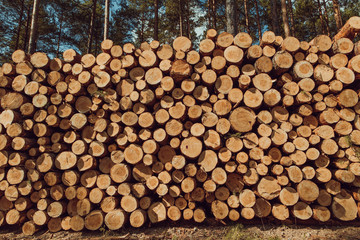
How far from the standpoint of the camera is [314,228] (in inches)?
111

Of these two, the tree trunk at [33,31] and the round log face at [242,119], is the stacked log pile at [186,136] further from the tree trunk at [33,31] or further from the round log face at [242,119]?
the tree trunk at [33,31]

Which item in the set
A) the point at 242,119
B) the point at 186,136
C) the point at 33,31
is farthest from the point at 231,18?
the point at 33,31

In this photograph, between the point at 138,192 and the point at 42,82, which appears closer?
the point at 138,192

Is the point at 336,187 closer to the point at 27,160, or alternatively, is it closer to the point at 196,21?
the point at 27,160

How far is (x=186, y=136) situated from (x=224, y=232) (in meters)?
1.42

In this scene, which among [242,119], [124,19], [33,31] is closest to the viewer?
[242,119]

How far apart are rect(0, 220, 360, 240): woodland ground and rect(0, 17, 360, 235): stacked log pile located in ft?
0.48

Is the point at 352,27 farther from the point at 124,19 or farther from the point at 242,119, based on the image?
the point at 124,19

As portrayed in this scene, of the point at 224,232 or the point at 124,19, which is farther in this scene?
the point at 124,19

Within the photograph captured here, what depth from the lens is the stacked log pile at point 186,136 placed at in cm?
286

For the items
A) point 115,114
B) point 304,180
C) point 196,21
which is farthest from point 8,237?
point 196,21

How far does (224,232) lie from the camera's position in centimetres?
278

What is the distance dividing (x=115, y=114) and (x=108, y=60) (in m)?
0.87

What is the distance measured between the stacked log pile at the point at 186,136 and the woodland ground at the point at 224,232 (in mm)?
147
